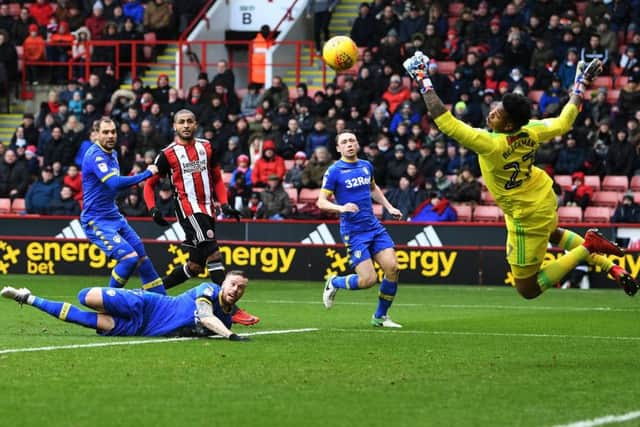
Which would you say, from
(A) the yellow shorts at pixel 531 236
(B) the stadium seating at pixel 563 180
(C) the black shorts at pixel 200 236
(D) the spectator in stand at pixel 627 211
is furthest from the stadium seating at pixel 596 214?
(A) the yellow shorts at pixel 531 236

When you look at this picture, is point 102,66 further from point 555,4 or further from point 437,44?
point 555,4

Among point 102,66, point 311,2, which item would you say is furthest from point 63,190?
point 311,2

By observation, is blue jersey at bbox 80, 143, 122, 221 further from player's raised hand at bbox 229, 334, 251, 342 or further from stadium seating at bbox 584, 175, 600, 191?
stadium seating at bbox 584, 175, 600, 191

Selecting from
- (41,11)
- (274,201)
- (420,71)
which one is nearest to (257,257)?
(274,201)

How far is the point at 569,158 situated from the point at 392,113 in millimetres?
4438

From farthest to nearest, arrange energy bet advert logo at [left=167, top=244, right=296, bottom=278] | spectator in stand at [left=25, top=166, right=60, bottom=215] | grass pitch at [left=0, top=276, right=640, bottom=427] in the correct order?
spectator in stand at [left=25, top=166, right=60, bottom=215] < energy bet advert logo at [left=167, top=244, right=296, bottom=278] < grass pitch at [left=0, top=276, right=640, bottom=427]

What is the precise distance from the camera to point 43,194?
29.5 metres

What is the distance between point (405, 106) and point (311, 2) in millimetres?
7089

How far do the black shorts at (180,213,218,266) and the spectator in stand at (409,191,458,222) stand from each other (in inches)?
421

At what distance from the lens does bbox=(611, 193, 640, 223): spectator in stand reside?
25.4 meters

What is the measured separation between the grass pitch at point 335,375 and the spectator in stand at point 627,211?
854cm

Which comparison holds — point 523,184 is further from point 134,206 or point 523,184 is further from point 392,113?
point 392,113

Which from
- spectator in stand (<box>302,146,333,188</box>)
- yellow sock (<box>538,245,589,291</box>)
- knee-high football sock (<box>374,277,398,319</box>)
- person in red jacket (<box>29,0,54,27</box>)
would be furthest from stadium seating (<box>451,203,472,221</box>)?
A: person in red jacket (<box>29,0,54,27</box>)

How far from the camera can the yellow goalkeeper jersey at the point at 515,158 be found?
38.3ft
